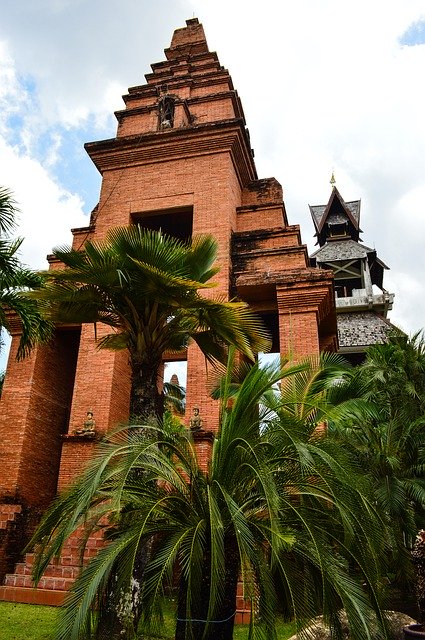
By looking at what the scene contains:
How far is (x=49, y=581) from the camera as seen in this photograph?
8.67 m

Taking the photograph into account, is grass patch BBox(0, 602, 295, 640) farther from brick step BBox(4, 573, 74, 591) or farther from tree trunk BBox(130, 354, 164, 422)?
tree trunk BBox(130, 354, 164, 422)

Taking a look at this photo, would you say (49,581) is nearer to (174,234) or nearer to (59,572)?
(59,572)

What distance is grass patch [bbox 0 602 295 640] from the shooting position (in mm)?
6930

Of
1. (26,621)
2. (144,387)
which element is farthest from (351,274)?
(26,621)

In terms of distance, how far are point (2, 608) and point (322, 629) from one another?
15.8 ft

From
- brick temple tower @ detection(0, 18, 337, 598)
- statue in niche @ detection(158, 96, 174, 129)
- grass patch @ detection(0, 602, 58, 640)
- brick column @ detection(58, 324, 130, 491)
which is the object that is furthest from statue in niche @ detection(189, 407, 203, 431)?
statue in niche @ detection(158, 96, 174, 129)

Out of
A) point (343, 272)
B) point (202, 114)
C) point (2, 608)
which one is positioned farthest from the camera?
→ point (343, 272)

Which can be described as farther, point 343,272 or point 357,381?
point 343,272

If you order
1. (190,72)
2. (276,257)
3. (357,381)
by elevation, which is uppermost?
(190,72)

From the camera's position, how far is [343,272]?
4347 cm

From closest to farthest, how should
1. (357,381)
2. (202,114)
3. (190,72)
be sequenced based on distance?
(357,381)
(202,114)
(190,72)

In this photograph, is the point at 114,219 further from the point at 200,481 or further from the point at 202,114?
the point at 200,481

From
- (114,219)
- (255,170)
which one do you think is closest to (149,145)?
(114,219)

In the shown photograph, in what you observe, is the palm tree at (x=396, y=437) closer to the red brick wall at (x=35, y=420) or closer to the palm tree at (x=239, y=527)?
the palm tree at (x=239, y=527)
